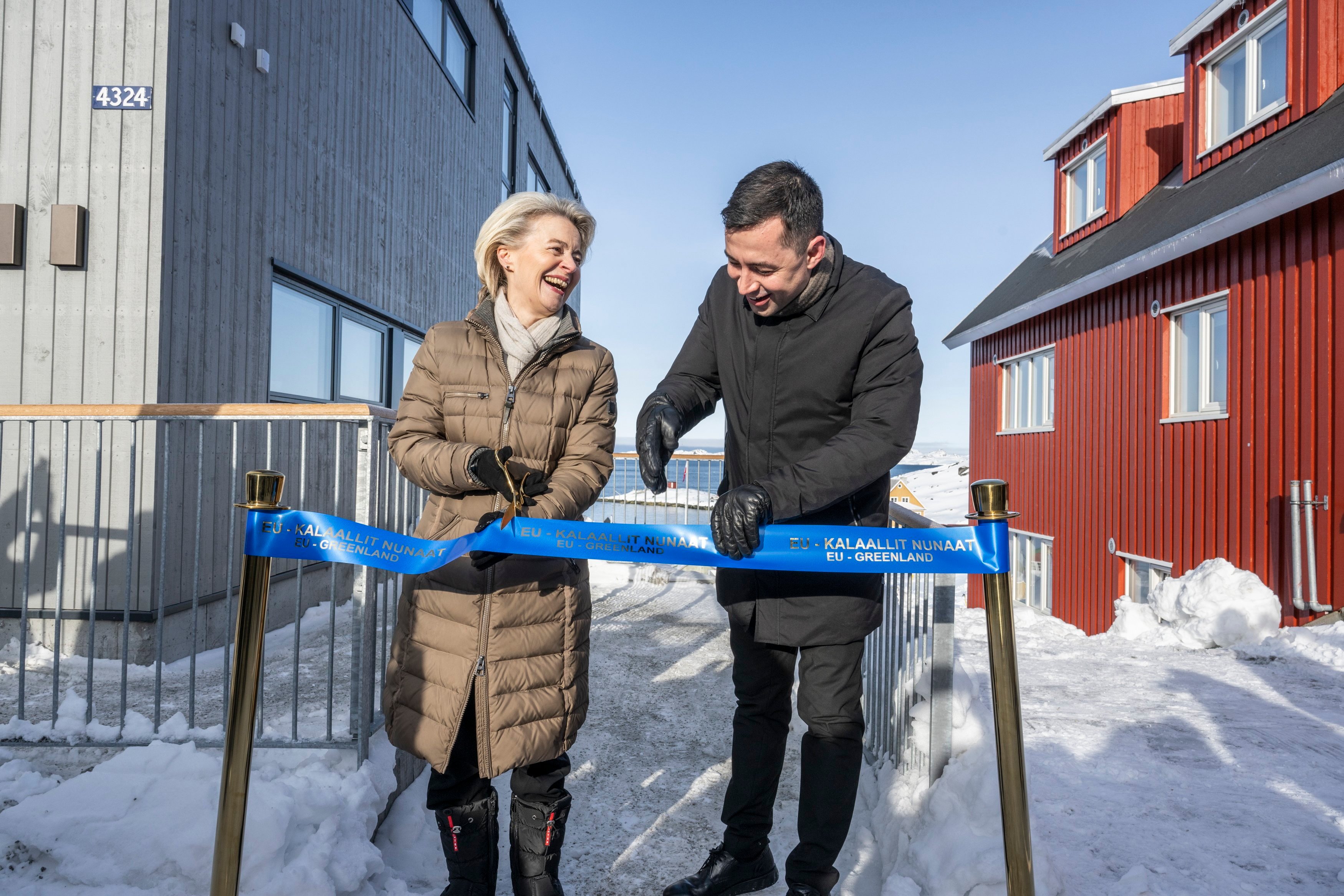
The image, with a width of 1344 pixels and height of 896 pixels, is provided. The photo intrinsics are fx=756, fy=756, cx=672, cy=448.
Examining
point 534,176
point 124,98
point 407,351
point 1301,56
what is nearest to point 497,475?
point 124,98

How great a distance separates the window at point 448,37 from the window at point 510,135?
2.36 meters

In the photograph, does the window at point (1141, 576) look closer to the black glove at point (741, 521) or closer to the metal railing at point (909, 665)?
the metal railing at point (909, 665)

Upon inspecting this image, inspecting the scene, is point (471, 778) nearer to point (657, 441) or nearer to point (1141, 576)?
point (657, 441)

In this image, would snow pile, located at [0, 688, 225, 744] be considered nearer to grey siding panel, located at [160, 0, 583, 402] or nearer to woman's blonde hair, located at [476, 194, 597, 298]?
woman's blonde hair, located at [476, 194, 597, 298]

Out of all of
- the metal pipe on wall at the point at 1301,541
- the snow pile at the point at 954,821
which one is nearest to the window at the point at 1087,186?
the metal pipe on wall at the point at 1301,541

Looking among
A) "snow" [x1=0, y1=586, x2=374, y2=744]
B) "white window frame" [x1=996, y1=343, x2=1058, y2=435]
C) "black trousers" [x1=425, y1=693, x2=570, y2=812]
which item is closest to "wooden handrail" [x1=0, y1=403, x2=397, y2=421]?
"snow" [x1=0, y1=586, x2=374, y2=744]

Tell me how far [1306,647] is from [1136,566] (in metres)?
5.10

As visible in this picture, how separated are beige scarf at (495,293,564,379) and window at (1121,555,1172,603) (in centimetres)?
975

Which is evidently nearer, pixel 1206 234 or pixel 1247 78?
pixel 1206 234

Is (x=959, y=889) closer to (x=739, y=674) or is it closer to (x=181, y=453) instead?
(x=739, y=674)

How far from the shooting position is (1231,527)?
7926 millimetres

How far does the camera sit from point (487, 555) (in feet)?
5.90

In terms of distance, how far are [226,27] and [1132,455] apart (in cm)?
1063

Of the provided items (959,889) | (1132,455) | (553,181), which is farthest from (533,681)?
(553,181)
